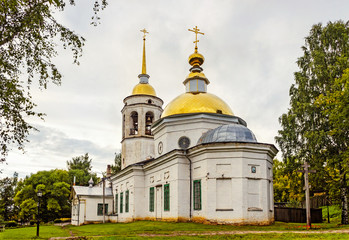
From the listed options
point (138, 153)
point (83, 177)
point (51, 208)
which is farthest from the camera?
point (83, 177)

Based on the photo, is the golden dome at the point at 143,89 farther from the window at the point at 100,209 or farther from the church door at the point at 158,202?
the church door at the point at 158,202

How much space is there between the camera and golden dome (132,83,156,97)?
34375 millimetres

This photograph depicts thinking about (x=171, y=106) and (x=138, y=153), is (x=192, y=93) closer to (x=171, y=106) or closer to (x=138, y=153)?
(x=171, y=106)

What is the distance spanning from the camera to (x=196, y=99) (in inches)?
1004

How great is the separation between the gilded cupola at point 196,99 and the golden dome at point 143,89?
21.7ft

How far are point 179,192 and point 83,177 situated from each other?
47335mm

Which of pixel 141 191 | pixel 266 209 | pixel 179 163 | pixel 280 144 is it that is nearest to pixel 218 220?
pixel 266 209

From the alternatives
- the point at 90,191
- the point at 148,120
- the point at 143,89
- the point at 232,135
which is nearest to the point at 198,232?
the point at 232,135

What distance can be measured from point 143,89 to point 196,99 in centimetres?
1030

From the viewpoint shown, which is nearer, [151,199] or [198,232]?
[198,232]

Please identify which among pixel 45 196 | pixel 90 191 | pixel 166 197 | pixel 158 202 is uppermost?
pixel 166 197

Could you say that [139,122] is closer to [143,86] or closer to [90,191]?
[143,86]

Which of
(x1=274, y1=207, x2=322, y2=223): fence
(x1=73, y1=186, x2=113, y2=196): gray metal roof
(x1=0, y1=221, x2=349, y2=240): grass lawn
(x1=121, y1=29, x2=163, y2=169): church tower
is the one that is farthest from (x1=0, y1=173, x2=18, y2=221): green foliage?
(x1=274, y1=207, x2=322, y2=223): fence

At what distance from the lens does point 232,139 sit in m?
19.8
